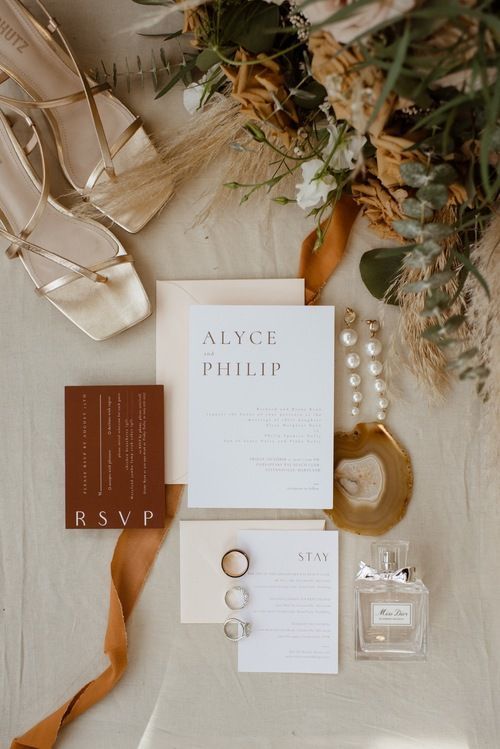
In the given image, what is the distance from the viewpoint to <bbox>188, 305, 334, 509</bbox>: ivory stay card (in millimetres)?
955

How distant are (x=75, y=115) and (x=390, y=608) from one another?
2.83 feet

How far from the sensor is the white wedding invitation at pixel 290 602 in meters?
0.98

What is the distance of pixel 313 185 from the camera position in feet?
2.85

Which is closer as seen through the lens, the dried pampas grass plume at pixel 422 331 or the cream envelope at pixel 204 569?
the dried pampas grass plume at pixel 422 331

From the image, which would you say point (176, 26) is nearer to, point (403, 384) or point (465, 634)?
point (403, 384)

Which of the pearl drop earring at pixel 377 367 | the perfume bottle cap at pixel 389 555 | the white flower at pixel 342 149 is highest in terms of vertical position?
the white flower at pixel 342 149

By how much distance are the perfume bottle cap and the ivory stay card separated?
100 mm

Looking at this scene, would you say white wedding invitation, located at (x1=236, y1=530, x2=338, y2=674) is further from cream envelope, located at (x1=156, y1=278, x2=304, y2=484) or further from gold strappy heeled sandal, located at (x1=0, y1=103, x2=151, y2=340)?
gold strappy heeled sandal, located at (x1=0, y1=103, x2=151, y2=340)

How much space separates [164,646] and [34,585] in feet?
0.73

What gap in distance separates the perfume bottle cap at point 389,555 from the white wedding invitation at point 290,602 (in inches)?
2.5

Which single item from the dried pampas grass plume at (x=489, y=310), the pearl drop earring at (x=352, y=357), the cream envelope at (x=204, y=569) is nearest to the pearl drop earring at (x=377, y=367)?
the pearl drop earring at (x=352, y=357)

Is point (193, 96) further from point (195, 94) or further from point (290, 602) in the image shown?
point (290, 602)

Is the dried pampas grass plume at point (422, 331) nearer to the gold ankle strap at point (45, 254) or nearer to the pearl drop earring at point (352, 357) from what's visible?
the pearl drop earring at point (352, 357)

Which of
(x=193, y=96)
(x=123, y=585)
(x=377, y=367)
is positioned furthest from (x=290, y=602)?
(x=193, y=96)
